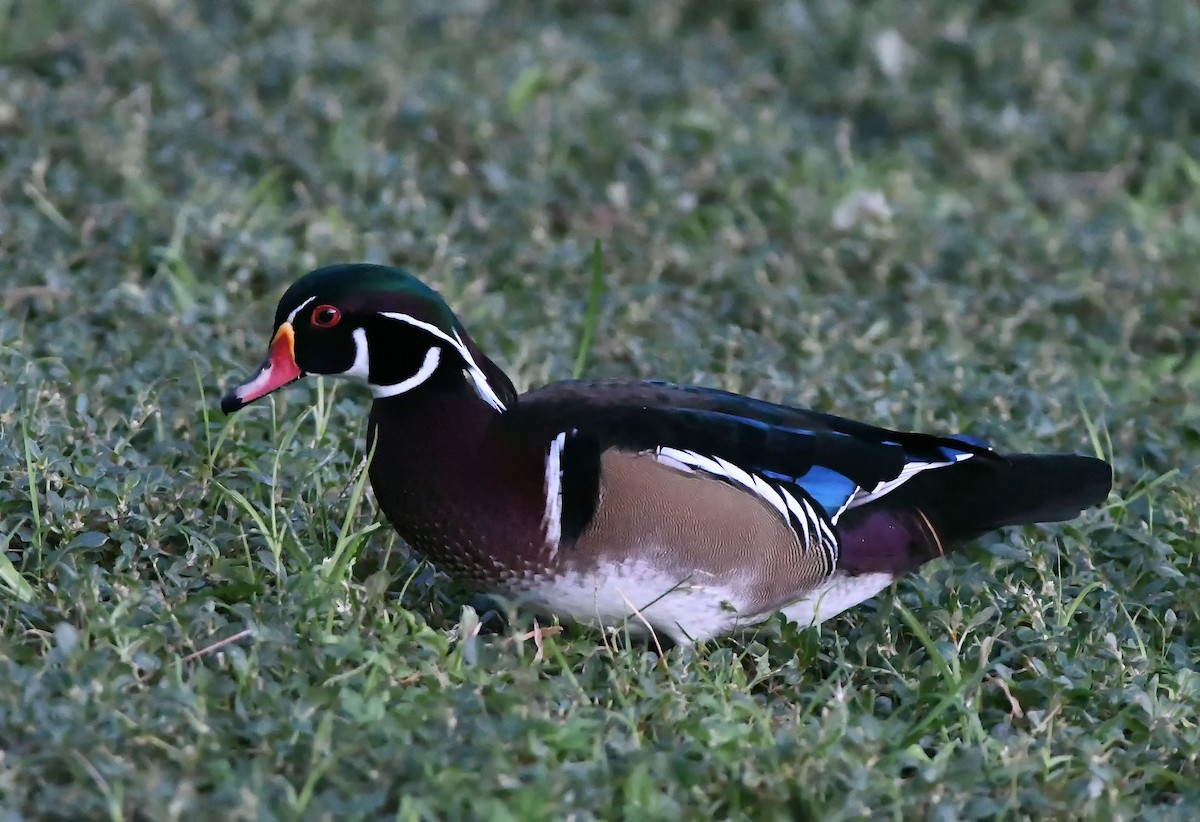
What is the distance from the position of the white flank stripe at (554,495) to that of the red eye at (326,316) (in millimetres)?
451

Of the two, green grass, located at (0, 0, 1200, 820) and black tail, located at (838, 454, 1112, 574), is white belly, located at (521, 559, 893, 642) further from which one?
black tail, located at (838, 454, 1112, 574)

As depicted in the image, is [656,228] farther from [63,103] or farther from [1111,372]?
[63,103]

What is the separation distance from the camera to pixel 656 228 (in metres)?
5.31

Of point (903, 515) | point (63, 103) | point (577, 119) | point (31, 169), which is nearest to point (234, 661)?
point (903, 515)

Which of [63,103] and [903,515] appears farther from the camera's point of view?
[63,103]

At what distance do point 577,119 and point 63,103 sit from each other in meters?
1.68

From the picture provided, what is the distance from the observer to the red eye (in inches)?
122

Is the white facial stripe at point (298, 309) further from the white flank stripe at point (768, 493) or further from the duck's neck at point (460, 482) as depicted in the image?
the white flank stripe at point (768, 493)

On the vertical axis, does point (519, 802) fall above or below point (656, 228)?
above

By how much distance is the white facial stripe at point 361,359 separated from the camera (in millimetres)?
3123

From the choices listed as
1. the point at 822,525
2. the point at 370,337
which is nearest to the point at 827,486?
the point at 822,525

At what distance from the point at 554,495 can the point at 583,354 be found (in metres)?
1.16

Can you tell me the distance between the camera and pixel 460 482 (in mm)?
3053

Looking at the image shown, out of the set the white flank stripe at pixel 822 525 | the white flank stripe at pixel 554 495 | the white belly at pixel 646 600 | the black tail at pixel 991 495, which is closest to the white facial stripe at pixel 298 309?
the white flank stripe at pixel 554 495
